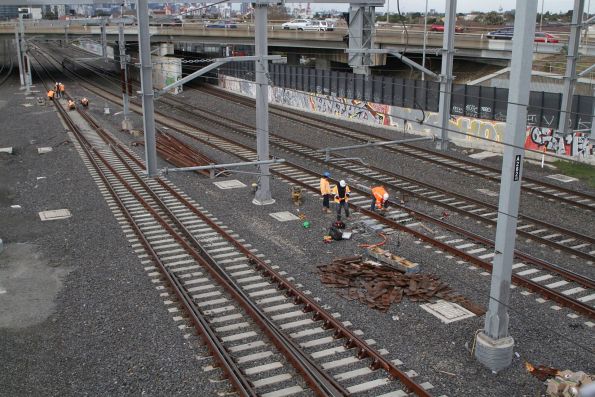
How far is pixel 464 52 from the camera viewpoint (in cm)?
3909

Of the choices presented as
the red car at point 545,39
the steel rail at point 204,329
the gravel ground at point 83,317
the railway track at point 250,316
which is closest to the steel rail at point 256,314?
the railway track at point 250,316

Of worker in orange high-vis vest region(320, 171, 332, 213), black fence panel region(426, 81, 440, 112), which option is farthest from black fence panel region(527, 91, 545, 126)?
worker in orange high-vis vest region(320, 171, 332, 213)

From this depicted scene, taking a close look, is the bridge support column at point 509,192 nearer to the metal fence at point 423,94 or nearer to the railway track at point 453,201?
the railway track at point 453,201

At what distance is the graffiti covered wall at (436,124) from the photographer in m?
24.7

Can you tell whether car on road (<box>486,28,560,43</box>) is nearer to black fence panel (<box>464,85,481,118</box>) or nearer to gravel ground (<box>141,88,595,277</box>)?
black fence panel (<box>464,85,481,118</box>)

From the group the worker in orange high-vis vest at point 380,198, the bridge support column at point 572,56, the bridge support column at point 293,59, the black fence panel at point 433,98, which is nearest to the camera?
the worker in orange high-vis vest at point 380,198

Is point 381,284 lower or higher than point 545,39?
lower

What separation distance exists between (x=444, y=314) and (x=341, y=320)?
78.6 inches

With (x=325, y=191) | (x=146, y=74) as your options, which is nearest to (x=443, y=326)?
(x=325, y=191)

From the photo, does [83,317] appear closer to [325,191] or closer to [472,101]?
[325,191]

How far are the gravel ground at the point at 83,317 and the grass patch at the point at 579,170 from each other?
16.1m

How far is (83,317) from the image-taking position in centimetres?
1192

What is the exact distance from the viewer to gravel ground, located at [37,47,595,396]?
32.0 ft

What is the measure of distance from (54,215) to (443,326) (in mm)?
12542
